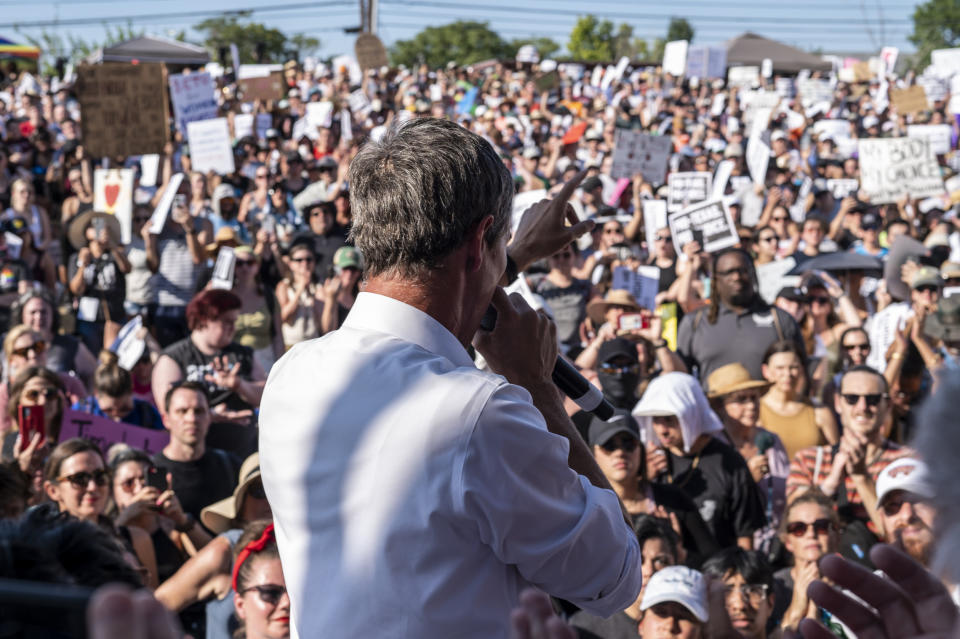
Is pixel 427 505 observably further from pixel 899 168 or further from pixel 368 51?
pixel 368 51

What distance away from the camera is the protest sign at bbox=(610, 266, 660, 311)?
8.23 metres

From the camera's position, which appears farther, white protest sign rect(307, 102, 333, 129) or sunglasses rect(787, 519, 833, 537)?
white protest sign rect(307, 102, 333, 129)

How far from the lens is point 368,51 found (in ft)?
76.4

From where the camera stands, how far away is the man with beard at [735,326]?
6.84 metres

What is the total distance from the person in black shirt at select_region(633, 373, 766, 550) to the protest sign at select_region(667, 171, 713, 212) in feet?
17.7

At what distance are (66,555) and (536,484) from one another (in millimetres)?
621

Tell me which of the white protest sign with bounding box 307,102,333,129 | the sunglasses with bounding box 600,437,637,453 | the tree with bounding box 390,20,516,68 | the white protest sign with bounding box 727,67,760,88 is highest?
the sunglasses with bounding box 600,437,637,453

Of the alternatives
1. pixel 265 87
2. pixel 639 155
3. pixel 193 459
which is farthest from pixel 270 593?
pixel 265 87

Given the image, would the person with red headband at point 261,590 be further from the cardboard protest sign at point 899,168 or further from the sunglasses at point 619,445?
the cardboard protest sign at point 899,168

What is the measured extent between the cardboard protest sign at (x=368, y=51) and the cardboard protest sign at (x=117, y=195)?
555 inches

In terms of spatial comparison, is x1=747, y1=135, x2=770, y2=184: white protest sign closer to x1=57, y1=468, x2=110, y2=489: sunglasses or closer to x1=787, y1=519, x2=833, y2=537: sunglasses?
x1=787, y1=519, x2=833, y2=537: sunglasses

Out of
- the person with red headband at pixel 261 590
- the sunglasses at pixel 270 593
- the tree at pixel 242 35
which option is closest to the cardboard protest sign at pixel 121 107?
the person with red headband at pixel 261 590

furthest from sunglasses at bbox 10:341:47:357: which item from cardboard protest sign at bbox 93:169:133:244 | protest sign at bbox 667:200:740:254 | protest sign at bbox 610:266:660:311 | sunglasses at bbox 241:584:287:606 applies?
protest sign at bbox 667:200:740:254

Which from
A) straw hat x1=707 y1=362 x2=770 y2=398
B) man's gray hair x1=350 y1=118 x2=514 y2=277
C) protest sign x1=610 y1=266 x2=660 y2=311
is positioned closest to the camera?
man's gray hair x1=350 y1=118 x2=514 y2=277
